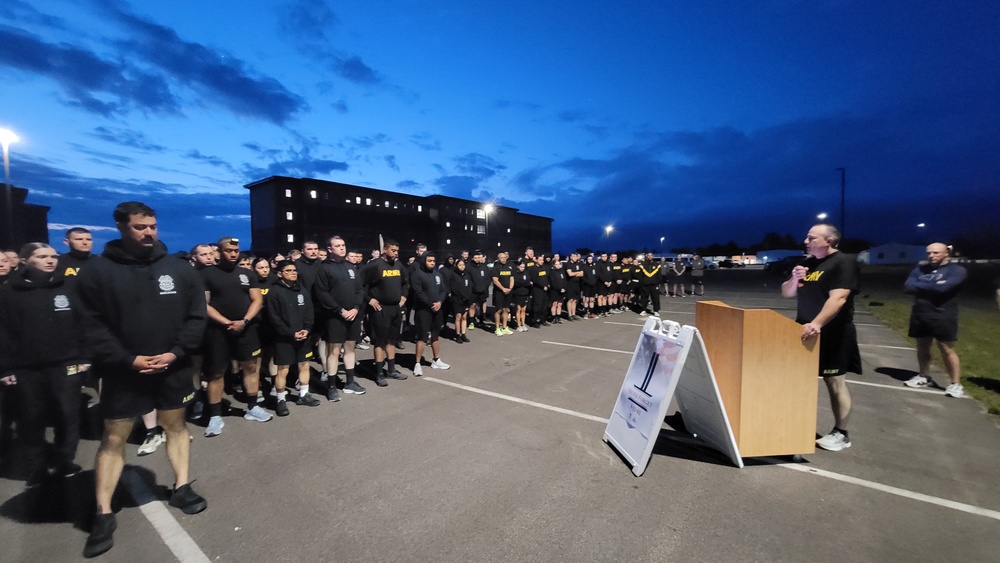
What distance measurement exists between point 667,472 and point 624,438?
47cm

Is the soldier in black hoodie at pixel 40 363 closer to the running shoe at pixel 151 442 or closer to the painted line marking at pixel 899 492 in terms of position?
the running shoe at pixel 151 442

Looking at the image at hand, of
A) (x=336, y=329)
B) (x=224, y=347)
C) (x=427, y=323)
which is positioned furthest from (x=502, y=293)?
(x=224, y=347)

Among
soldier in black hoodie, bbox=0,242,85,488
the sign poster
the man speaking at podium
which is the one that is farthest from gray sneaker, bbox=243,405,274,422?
the man speaking at podium

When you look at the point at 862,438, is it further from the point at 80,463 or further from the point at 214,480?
the point at 80,463

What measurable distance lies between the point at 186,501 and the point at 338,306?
2.92 meters

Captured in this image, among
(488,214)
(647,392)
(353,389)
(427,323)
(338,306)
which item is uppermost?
(488,214)

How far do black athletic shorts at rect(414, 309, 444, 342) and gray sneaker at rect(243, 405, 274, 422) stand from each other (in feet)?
8.34

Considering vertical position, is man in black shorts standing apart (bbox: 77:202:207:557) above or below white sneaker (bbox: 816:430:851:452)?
above

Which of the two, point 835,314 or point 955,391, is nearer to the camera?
point 835,314

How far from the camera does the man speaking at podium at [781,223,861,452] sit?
12.3 ft

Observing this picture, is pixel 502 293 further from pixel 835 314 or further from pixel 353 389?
pixel 835 314

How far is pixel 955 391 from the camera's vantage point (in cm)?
536

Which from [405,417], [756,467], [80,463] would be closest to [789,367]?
[756,467]

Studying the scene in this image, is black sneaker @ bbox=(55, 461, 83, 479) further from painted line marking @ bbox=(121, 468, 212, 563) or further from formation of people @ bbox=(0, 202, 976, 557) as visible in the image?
painted line marking @ bbox=(121, 468, 212, 563)
